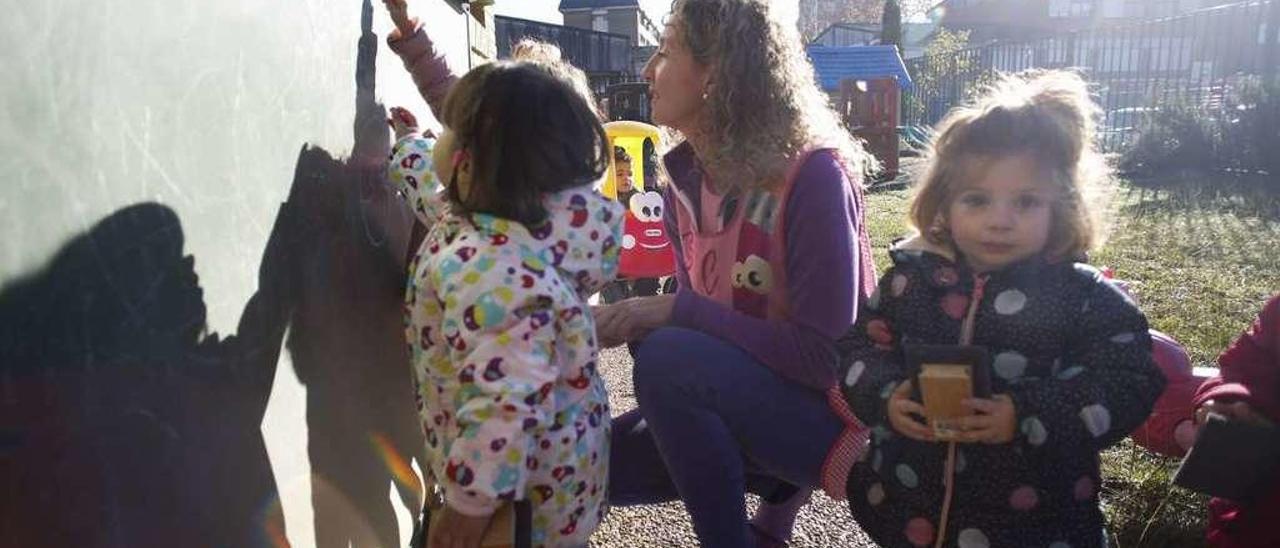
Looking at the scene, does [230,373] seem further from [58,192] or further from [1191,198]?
[1191,198]

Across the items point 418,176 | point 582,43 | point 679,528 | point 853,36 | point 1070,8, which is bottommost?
point 679,528

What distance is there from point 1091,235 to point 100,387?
162 cm

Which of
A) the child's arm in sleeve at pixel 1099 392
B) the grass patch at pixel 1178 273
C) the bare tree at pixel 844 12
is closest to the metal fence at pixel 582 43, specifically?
the grass patch at pixel 1178 273

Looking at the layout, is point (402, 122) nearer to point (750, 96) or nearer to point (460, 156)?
point (460, 156)

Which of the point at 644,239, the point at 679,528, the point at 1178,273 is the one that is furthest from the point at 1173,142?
the point at 679,528

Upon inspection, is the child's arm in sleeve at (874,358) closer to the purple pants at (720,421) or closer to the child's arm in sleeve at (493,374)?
the purple pants at (720,421)

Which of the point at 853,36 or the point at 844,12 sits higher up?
the point at 844,12

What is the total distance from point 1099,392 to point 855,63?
1671cm

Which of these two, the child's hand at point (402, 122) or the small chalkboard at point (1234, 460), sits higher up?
the child's hand at point (402, 122)

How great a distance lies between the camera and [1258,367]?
1.71 m

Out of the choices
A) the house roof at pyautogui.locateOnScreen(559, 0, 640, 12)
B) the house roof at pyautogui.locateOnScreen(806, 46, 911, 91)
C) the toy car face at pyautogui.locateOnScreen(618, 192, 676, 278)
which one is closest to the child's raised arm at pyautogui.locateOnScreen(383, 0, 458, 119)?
the toy car face at pyautogui.locateOnScreen(618, 192, 676, 278)

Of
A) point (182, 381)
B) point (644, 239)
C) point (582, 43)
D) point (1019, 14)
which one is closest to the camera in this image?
point (182, 381)

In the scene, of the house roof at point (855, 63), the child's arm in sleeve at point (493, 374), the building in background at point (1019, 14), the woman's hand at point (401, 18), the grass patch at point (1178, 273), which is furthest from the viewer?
the building in background at point (1019, 14)

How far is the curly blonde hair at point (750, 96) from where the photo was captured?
2166 mm
